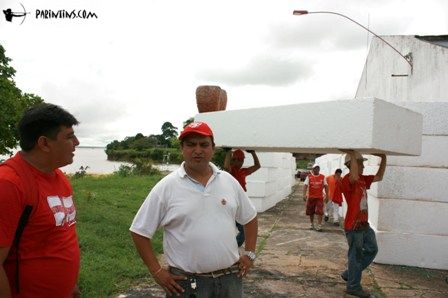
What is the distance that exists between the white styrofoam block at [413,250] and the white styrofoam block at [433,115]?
4.62ft

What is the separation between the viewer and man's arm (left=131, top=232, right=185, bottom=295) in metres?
2.40

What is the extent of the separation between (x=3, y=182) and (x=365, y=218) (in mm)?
3622

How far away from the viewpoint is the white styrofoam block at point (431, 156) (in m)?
5.64

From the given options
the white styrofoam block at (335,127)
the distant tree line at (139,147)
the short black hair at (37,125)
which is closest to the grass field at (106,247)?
the white styrofoam block at (335,127)

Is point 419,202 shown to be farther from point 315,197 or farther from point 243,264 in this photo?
point 243,264

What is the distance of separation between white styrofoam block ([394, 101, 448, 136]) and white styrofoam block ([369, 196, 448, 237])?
0.97m

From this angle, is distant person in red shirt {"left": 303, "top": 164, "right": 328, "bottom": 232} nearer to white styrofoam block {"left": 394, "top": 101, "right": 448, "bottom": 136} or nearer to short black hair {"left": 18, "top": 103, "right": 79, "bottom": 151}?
white styrofoam block {"left": 394, "top": 101, "right": 448, "bottom": 136}

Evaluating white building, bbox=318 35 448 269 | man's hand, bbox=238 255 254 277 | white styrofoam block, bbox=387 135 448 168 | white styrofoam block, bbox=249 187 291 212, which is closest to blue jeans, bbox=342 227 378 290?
white building, bbox=318 35 448 269

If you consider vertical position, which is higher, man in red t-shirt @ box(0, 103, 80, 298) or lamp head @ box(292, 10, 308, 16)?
lamp head @ box(292, 10, 308, 16)

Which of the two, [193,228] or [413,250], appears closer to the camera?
[193,228]

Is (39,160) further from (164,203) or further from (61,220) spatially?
(164,203)

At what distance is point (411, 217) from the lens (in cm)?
571

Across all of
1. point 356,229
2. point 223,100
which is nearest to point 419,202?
point 356,229

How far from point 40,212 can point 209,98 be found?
4.90 meters
